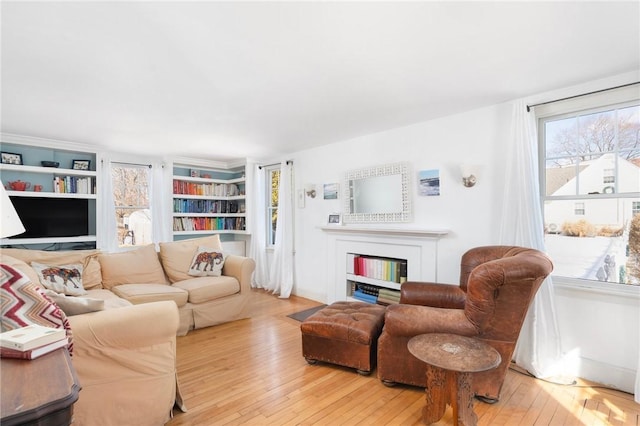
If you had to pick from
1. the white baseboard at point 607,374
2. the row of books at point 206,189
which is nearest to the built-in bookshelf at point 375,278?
the white baseboard at point 607,374

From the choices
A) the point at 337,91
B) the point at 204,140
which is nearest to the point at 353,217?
the point at 337,91

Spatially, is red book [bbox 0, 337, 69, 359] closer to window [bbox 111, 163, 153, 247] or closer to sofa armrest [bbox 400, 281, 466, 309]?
sofa armrest [bbox 400, 281, 466, 309]

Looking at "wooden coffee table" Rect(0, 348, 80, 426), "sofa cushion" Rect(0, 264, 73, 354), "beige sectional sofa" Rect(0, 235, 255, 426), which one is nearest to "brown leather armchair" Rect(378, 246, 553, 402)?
"beige sectional sofa" Rect(0, 235, 255, 426)

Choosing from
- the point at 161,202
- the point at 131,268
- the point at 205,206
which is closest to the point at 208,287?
the point at 131,268

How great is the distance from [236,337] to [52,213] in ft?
10.3

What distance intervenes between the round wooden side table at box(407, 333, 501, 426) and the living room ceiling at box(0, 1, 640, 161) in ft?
5.74

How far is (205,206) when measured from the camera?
5.77 metres

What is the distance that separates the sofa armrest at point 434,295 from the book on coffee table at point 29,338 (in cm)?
232

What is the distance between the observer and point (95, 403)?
1.63 meters

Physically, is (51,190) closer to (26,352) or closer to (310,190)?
(310,190)

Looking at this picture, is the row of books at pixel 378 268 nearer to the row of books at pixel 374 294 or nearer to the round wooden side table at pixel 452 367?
the row of books at pixel 374 294

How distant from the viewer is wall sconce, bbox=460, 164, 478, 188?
2.96 meters

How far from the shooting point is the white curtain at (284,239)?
4.85m

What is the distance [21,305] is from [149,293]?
1.93 metres
